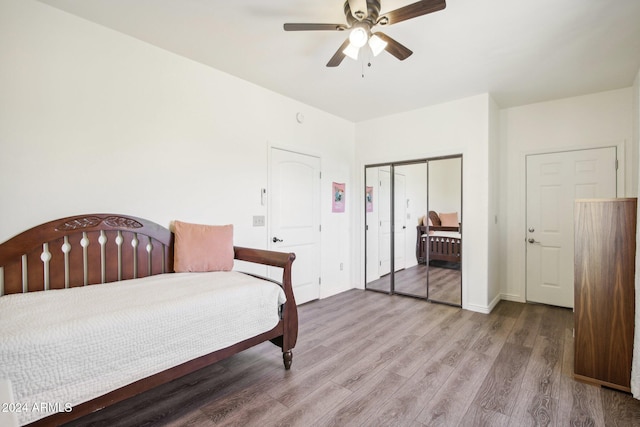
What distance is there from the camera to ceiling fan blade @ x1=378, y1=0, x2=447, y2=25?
1621 mm

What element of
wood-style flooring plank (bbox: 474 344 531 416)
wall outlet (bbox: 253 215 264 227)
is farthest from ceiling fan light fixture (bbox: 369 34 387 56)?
wood-style flooring plank (bbox: 474 344 531 416)

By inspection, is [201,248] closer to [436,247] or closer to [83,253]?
[83,253]

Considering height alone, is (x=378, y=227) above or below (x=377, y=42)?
below

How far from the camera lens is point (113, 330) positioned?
4.73ft

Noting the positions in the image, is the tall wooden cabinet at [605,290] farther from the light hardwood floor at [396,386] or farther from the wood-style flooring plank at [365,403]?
the wood-style flooring plank at [365,403]

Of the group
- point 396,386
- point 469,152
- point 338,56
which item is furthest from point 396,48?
point 396,386

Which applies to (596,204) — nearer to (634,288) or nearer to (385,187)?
(634,288)

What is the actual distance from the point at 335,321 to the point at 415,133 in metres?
2.69

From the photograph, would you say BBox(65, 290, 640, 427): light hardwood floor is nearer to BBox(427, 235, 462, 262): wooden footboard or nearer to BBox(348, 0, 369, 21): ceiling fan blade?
BBox(427, 235, 462, 262): wooden footboard

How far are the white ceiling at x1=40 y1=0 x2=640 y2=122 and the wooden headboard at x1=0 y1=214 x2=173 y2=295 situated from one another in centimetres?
156

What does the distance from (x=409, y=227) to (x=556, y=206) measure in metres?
1.82

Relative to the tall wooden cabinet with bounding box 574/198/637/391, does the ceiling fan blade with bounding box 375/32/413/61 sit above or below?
above

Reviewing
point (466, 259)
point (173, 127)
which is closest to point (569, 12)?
point (466, 259)

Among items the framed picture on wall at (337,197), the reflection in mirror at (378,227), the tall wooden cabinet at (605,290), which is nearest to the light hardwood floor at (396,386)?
the tall wooden cabinet at (605,290)
